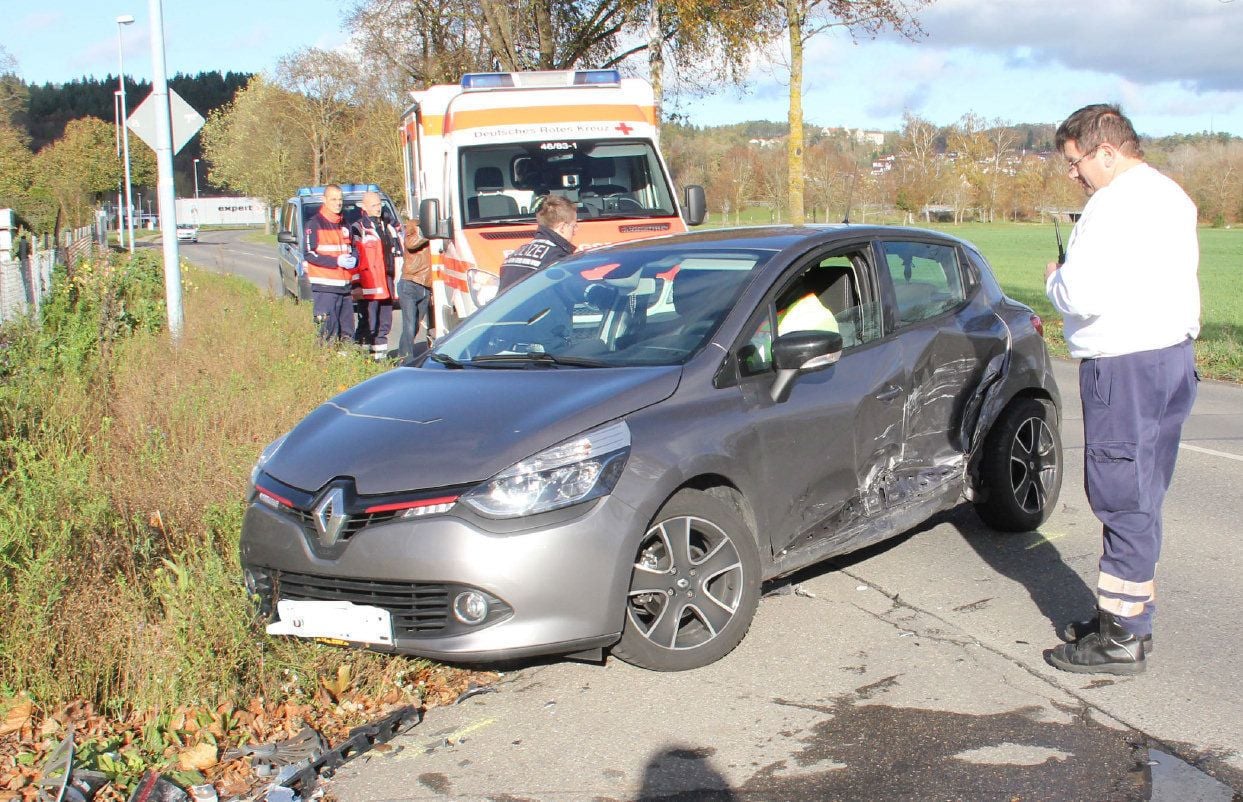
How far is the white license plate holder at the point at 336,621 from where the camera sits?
13.7 ft

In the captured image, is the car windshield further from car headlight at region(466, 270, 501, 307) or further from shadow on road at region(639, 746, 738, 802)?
car headlight at region(466, 270, 501, 307)

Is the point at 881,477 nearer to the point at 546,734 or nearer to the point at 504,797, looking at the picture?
the point at 546,734

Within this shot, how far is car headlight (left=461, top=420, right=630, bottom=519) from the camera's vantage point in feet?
13.5

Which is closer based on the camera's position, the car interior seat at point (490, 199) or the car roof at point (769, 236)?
the car roof at point (769, 236)

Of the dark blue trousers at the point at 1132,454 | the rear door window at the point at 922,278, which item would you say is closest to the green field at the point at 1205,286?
the rear door window at the point at 922,278

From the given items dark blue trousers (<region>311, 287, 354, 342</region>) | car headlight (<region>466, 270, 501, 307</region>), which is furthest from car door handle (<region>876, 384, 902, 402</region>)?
dark blue trousers (<region>311, 287, 354, 342</region>)

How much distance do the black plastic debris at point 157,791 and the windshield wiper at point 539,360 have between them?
7.00 feet

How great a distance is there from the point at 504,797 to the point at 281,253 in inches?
822

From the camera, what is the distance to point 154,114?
45.3 feet

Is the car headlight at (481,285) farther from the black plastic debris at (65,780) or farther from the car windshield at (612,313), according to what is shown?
the black plastic debris at (65,780)

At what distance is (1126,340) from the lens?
4297 mm

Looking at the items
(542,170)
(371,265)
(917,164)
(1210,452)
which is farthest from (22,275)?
(917,164)

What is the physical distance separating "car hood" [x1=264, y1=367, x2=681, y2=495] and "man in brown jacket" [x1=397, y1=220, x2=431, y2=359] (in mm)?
8467

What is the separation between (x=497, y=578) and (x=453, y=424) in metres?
0.68
